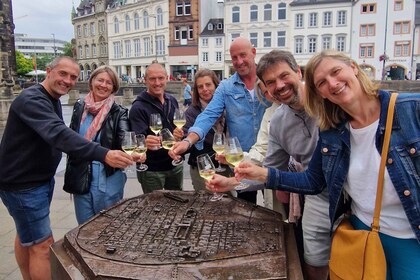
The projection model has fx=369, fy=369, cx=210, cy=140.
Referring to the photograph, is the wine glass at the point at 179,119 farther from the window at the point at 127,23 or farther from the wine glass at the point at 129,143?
the window at the point at 127,23

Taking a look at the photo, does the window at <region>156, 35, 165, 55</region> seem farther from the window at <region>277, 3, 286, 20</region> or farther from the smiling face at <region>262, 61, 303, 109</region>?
the smiling face at <region>262, 61, 303, 109</region>

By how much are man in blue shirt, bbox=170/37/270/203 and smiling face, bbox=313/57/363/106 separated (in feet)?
5.13

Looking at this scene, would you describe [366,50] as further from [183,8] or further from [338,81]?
[338,81]

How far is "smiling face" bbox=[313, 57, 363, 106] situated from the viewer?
193 cm

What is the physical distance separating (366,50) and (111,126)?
4279cm

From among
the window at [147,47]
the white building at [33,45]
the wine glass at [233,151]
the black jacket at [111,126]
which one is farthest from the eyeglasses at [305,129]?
the white building at [33,45]

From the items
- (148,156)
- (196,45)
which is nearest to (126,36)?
(196,45)

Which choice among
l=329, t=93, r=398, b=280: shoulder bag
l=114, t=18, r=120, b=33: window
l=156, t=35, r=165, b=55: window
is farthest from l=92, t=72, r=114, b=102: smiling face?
l=114, t=18, r=120, b=33: window

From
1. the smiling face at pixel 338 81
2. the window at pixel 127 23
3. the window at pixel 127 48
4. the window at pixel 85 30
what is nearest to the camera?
the smiling face at pixel 338 81

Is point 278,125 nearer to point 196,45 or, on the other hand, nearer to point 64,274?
point 64,274

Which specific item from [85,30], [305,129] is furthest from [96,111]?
[85,30]

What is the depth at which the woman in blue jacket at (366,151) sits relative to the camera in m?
1.83

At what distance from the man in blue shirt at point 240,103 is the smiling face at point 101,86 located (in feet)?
2.87

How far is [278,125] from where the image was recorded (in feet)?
8.71
